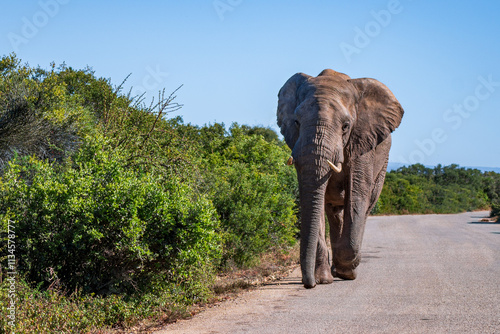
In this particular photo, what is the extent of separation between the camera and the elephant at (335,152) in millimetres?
8766

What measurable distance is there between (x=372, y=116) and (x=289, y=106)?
1.51m

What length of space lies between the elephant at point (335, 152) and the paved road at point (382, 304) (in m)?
0.54

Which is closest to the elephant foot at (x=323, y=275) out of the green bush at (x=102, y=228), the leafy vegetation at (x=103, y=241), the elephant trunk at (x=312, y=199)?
the elephant trunk at (x=312, y=199)

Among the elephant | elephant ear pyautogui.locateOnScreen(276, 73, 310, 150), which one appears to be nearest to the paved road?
the elephant

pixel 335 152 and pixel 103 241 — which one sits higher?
pixel 335 152

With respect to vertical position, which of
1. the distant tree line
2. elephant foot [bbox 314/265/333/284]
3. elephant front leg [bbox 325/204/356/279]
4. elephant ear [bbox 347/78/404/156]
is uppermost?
the distant tree line

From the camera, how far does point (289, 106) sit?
34.3 ft

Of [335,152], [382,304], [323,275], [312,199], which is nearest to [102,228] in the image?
[312,199]

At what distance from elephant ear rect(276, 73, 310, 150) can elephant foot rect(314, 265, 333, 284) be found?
2235 millimetres

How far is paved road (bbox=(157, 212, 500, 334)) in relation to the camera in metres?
6.93

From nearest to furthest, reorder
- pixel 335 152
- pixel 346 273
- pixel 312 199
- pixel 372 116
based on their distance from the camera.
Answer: pixel 312 199 → pixel 335 152 → pixel 372 116 → pixel 346 273

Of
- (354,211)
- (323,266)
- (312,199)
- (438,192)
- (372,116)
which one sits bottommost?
(323,266)

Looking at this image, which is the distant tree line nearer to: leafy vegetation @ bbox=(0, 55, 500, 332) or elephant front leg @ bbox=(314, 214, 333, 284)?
elephant front leg @ bbox=(314, 214, 333, 284)

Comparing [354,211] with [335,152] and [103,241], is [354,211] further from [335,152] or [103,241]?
[103,241]
